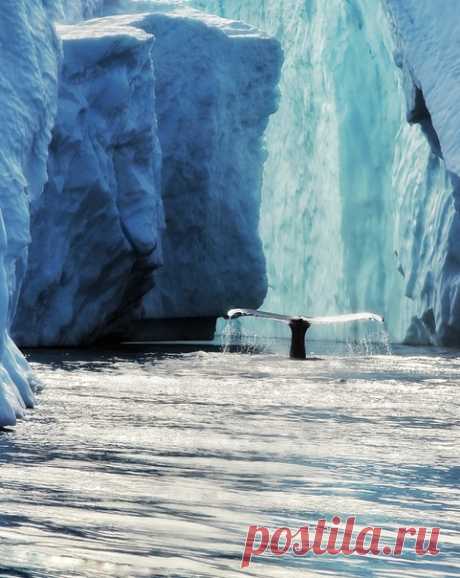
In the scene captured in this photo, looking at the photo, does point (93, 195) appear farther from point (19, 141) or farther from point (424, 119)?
point (19, 141)

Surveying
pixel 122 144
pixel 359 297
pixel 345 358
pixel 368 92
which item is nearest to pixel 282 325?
pixel 359 297

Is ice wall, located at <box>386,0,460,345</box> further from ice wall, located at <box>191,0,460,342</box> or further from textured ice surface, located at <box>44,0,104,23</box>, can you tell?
textured ice surface, located at <box>44,0,104,23</box>

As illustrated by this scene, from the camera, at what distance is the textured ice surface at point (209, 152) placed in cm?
3334

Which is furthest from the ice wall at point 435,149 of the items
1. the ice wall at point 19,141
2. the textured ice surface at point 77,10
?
the ice wall at point 19,141

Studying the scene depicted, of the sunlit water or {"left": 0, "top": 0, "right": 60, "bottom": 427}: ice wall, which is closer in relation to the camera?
the sunlit water

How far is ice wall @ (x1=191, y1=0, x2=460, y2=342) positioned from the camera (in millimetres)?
29125

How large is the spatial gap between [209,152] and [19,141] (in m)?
21.4

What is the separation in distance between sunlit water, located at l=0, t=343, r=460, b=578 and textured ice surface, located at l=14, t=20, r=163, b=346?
8.69 meters

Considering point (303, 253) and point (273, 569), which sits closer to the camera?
point (273, 569)

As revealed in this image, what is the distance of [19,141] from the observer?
12312mm

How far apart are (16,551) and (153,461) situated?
2801mm

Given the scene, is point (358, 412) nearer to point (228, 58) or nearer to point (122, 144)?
point (122, 144)

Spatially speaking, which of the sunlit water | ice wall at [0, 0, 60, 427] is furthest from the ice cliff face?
the sunlit water

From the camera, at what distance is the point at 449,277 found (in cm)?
2388
